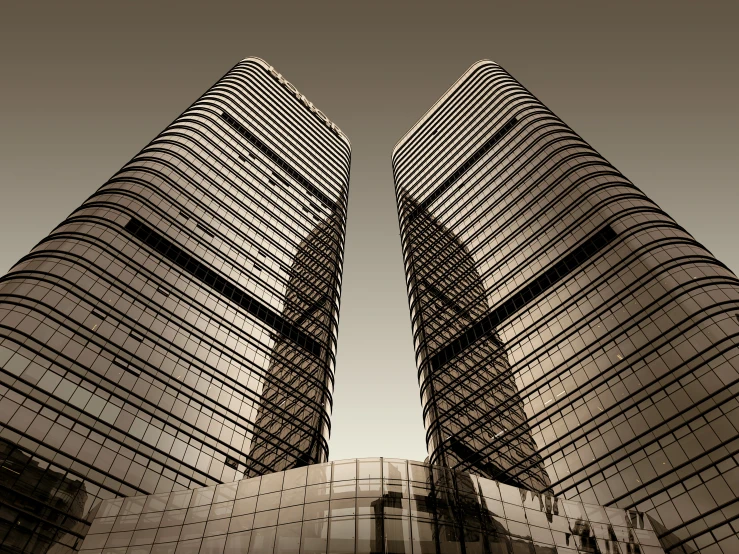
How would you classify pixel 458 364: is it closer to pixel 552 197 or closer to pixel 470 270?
pixel 470 270

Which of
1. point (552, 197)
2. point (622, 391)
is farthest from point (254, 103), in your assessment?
point (622, 391)

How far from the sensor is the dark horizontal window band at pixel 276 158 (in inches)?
3509

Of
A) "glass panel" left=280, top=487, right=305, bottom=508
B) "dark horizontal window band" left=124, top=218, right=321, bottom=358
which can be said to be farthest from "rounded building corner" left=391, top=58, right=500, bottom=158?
"glass panel" left=280, top=487, right=305, bottom=508

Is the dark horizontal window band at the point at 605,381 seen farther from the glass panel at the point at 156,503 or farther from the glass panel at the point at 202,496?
the glass panel at the point at 156,503

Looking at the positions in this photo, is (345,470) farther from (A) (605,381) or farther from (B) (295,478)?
(A) (605,381)

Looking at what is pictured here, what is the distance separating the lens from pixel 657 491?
4212 centimetres

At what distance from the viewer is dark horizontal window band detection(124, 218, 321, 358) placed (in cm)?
5828

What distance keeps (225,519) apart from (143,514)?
5978 millimetres

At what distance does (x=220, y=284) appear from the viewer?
63.4 metres

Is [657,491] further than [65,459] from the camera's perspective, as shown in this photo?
Yes

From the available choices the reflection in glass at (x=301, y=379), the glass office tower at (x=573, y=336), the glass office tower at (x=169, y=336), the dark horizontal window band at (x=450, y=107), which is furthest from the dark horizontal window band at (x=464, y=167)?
the reflection in glass at (x=301, y=379)

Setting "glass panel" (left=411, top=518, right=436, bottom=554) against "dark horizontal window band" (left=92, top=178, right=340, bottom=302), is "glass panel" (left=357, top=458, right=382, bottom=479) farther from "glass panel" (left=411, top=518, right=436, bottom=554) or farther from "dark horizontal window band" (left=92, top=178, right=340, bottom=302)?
"dark horizontal window band" (left=92, top=178, right=340, bottom=302)

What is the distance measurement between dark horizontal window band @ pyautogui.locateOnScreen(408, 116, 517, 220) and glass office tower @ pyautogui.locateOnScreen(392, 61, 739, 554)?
1.94ft

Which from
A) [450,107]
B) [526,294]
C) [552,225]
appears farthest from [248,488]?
[450,107]
